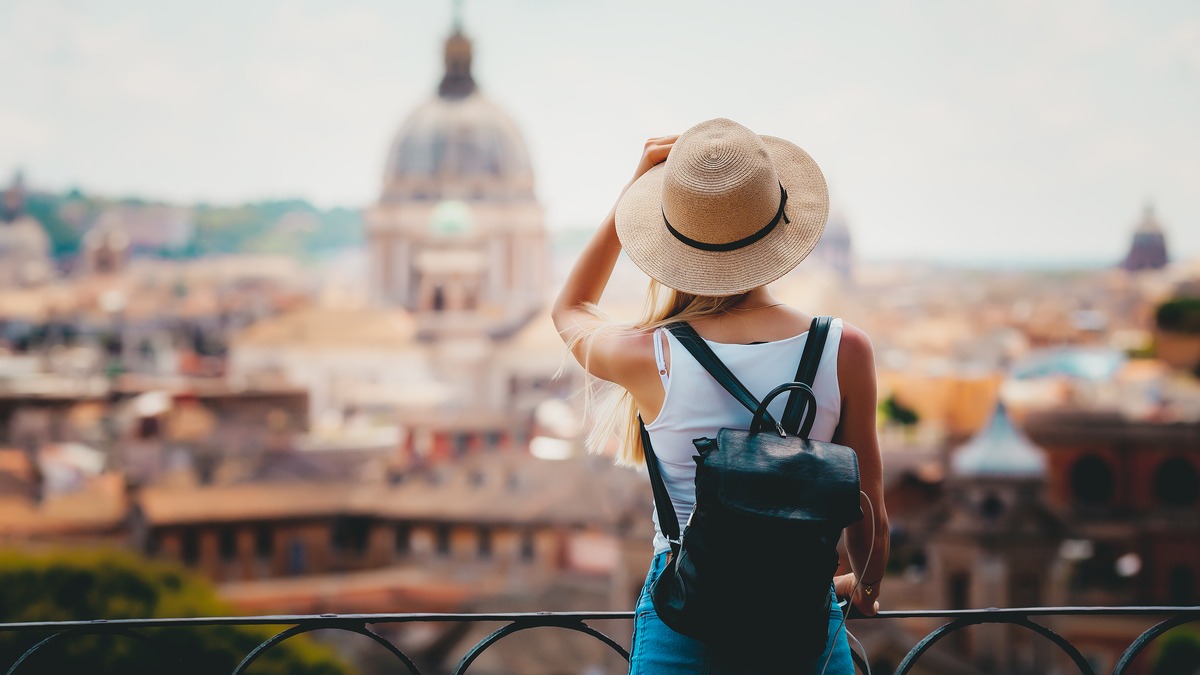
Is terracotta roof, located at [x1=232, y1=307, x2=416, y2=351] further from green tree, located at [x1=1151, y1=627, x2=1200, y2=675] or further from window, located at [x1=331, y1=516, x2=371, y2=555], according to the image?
green tree, located at [x1=1151, y1=627, x2=1200, y2=675]

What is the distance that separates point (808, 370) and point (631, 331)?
0.24 metres

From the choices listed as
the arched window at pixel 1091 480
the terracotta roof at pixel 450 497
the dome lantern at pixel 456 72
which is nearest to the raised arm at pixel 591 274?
the terracotta roof at pixel 450 497

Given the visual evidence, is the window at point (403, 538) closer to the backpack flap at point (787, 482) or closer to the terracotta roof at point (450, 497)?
the terracotta roof at point (450, 497)

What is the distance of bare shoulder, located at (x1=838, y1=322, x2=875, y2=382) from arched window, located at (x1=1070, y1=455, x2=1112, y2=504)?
2419cm

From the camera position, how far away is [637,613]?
1581 mm

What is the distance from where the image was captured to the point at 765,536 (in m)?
1.36

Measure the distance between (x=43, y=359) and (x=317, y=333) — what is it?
18.4 m

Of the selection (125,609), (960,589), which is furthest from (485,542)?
(960,589)

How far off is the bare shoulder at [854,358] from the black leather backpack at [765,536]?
9 cm

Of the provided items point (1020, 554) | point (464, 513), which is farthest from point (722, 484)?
point (464, 513)

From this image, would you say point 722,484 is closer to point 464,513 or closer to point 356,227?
point 464,513

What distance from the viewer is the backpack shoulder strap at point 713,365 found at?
1.45 meters

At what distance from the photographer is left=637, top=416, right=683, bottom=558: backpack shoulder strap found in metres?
1.54

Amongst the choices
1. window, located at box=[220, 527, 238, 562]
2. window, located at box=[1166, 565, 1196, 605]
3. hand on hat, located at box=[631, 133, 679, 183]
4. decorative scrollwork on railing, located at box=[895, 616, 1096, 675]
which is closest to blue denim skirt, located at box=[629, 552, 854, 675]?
decorative scrollwork on railing, located at box=[895, 616, 1096, 675]
